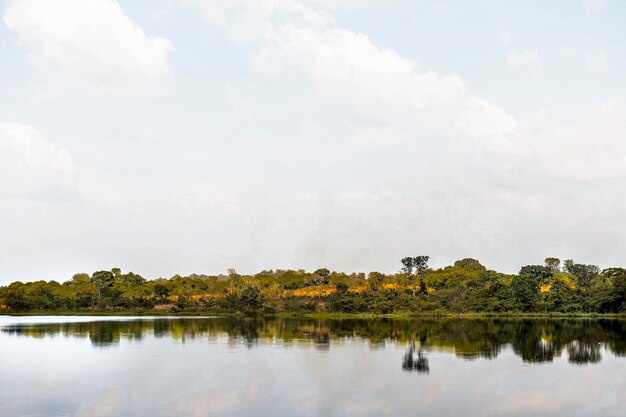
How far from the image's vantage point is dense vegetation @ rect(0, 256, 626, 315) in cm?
8750

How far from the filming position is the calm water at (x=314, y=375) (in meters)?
24.0

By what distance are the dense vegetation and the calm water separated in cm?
3388

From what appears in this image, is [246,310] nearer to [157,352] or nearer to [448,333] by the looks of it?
[448,333]

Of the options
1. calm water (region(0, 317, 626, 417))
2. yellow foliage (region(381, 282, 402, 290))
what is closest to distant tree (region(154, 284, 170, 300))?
yellow foliage (region(381, 282, 402, 290))

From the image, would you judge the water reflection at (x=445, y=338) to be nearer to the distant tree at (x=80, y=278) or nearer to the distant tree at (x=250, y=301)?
the distant tree at (x=250, y=301)

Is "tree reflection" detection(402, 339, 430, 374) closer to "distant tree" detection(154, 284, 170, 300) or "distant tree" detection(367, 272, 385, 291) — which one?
"distant tree" detection(367, 272, 385, 291)

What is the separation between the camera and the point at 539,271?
96.4 meters

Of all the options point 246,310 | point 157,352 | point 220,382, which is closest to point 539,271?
point 246,310

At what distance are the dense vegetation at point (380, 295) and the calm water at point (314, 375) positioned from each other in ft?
111

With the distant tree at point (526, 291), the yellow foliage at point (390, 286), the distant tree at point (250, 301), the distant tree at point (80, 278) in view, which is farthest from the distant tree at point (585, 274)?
the distant tree at point (80, 278)

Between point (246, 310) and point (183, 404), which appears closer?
point (183, 404)

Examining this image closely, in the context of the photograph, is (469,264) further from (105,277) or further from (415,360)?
(415,360)

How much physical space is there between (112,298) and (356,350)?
83.1 meters

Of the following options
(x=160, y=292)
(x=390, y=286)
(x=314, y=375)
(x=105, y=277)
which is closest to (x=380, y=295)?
(x=390, y=286)
